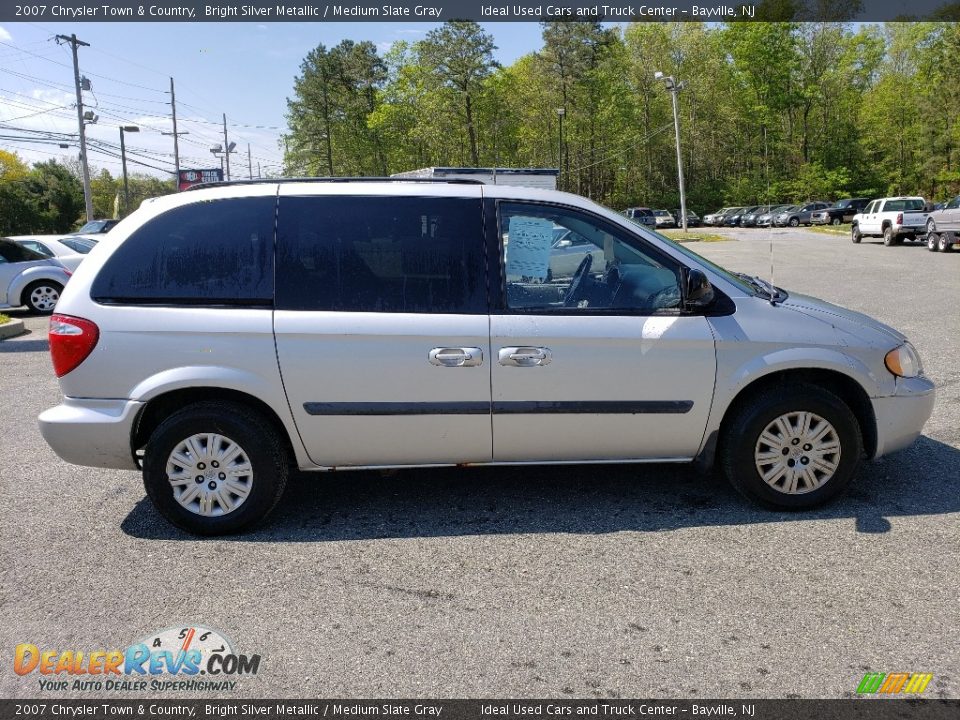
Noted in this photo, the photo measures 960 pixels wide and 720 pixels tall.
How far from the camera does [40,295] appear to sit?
48.3 feet

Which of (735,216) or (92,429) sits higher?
(735,216)

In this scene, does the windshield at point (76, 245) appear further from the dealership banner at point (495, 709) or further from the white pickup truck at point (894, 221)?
the white pickup truck at point (894, 221)

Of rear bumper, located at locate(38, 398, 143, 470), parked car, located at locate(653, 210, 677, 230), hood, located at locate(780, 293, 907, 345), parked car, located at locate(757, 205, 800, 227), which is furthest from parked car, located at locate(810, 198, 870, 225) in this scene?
rear bumper, located at locate(38, 398, 143, 470)

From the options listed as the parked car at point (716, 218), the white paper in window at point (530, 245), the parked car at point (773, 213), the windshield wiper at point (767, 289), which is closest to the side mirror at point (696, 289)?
the windshield wiper at point (767, 289)

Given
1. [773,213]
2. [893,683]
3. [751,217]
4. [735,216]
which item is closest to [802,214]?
[773,213]

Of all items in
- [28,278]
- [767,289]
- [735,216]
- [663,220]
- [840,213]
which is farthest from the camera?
[735,216]

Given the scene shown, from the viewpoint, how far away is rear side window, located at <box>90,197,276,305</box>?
13.7 ft

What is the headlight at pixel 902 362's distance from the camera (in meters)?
4.35

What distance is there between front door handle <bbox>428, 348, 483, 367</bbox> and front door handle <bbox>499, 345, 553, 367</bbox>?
5.1 inches

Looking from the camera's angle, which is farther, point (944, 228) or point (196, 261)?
point (944, 228)

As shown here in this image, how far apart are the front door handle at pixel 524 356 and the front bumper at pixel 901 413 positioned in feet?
6.05

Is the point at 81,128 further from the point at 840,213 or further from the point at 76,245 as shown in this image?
the point at 840,213

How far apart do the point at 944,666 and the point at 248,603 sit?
281 centimetres

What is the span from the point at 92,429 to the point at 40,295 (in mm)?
12353
